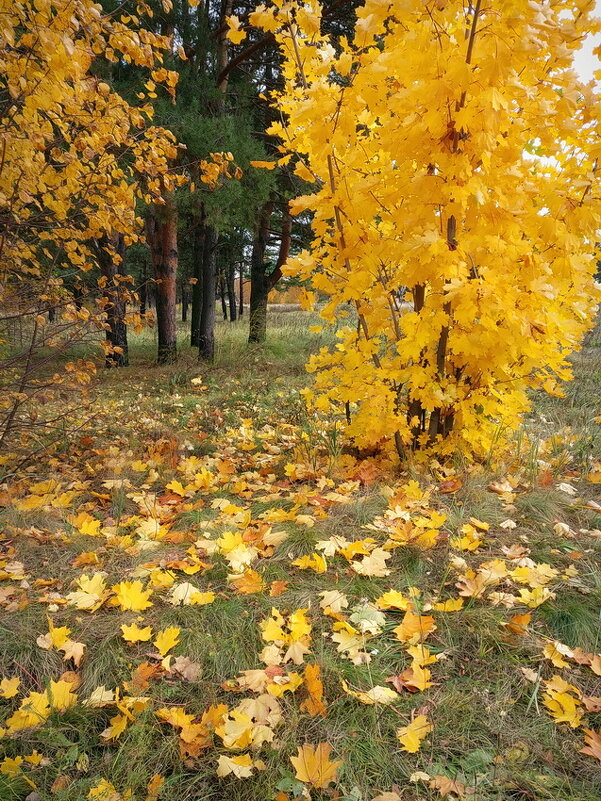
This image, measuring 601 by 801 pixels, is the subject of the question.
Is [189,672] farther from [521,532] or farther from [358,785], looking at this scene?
[521,532]

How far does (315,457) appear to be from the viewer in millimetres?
3600

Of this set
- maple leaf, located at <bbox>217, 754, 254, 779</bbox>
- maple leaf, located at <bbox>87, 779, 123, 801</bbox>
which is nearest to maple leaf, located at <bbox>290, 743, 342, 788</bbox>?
maple leaf, located at <bbox>217, 754, 254, 779</bbox>

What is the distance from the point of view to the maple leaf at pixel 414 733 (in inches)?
52.2

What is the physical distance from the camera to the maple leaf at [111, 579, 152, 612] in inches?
72.5

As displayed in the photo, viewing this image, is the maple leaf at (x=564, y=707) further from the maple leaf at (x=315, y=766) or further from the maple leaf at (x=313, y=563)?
the maple leaf at (x=313, y=563)

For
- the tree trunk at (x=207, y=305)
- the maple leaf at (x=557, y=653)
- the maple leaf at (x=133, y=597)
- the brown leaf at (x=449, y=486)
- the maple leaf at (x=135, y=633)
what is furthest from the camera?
the tree trunk at (x=207, y=305)

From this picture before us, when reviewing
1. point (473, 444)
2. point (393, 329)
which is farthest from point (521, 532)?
point (393, 329)

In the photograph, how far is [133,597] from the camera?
186cm

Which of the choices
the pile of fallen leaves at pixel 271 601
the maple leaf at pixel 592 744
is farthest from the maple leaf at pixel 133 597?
the maple leaf at pixel 592 744

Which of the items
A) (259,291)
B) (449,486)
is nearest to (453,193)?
(449,486)

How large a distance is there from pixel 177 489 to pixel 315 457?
1097 mm

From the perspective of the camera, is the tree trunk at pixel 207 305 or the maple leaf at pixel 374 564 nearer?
the maple leaf at pixel 374 564

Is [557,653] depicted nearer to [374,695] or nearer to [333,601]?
[374,695]

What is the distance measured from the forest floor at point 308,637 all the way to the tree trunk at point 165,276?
6.12m
